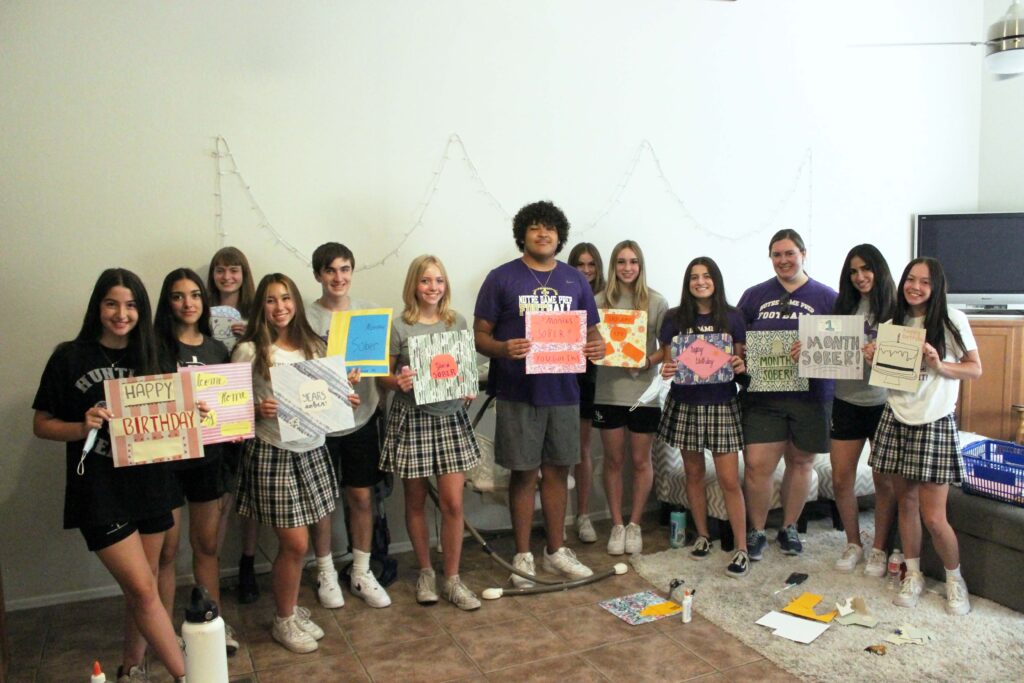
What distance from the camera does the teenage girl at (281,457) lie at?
8.36 feet

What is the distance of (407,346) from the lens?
9.45 ft

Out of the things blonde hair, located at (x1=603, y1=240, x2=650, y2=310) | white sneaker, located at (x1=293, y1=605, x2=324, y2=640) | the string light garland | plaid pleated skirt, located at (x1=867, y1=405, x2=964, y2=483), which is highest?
the string light garland

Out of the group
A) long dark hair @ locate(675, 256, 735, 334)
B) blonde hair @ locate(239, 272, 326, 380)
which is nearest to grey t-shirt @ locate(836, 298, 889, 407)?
long dark hair @ locate(675, 256, 735, 334)

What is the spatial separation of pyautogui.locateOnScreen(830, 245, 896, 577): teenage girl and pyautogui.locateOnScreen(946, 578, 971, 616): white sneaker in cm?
30

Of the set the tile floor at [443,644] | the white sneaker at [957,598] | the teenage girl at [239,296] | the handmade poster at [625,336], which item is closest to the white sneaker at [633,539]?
the tile floor at [443,644]

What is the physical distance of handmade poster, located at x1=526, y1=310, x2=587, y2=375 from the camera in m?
2.96

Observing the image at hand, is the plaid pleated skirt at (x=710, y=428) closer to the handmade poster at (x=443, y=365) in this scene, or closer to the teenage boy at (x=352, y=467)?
the handmade poster at (x=443, y=365)

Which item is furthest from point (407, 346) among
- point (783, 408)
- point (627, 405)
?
point (783, 408)

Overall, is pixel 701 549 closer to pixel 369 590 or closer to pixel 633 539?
pixel 633 539

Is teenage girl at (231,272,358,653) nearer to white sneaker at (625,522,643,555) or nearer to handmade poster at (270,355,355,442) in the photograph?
handmade poster at (270,355,355,442)

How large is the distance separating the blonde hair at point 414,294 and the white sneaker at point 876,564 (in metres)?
1.99

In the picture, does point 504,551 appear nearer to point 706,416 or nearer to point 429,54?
point 706,416

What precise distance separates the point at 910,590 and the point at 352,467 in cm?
218

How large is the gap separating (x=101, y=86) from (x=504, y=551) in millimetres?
2625
